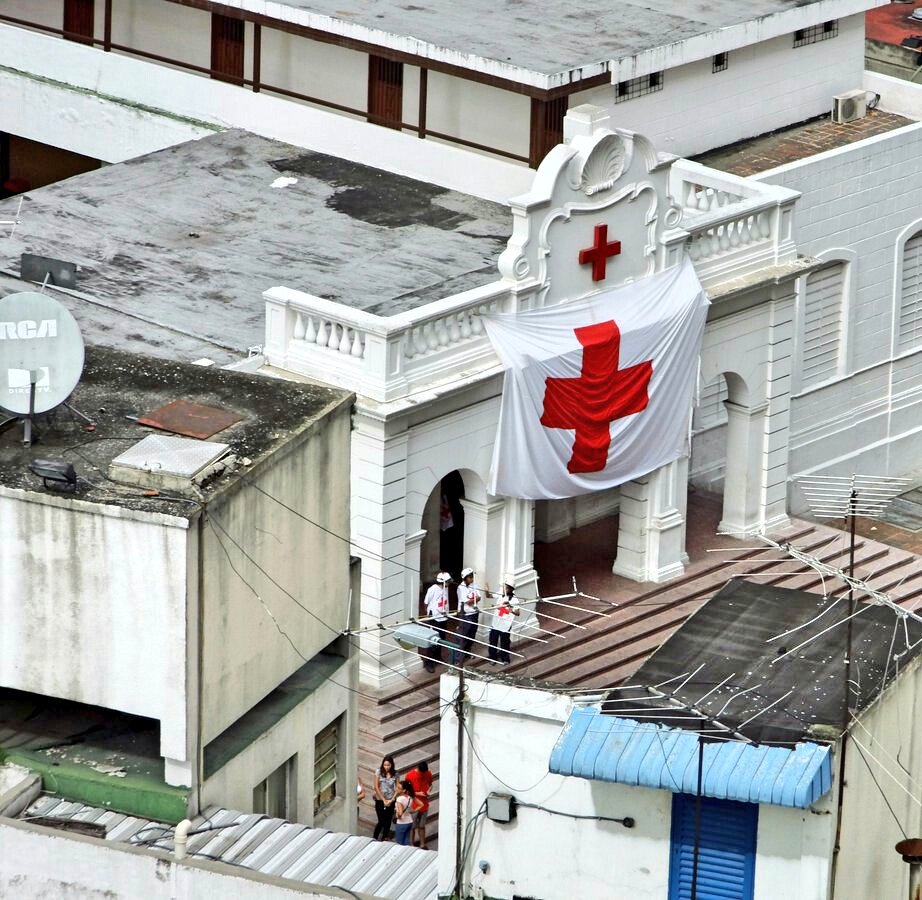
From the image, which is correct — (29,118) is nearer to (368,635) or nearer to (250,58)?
(250,58)

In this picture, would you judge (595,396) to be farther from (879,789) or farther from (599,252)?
(879,789)

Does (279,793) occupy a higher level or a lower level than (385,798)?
higher

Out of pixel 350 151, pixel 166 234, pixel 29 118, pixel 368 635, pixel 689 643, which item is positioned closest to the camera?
pixel 689 643

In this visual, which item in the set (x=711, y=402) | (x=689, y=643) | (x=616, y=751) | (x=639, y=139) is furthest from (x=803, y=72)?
(x=616, y=751)

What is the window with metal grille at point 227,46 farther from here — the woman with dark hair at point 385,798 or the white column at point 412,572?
the woman with dark hair at point 385,798

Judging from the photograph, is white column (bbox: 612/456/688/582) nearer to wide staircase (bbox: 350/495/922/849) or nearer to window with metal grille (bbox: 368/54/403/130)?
wide staircase (bbox: 350/495/922/849)

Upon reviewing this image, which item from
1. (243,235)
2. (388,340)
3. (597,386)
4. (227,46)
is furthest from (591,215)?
(227,46)
